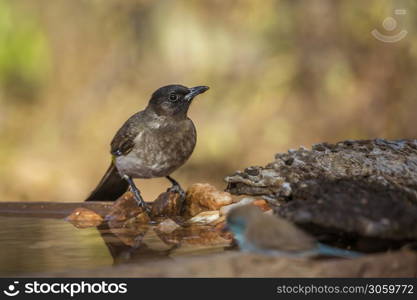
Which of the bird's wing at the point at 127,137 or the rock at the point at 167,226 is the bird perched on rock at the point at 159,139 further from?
the rock at the point at 167,226

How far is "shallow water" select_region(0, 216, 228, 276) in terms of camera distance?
2.33m

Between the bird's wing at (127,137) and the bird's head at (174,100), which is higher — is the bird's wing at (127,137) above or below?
below

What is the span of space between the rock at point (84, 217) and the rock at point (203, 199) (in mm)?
434

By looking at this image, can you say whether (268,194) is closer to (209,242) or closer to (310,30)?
(209,242)

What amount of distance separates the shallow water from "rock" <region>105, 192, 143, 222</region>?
0.65 ft

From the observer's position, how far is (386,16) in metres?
5.77

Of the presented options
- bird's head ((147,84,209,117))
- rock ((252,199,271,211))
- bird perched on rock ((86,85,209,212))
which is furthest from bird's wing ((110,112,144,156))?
rock ((252,199,271,211))

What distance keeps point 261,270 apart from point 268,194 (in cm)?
139

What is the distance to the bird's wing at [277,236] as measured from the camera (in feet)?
7.14

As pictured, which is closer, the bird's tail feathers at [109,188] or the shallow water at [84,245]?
the shallow water at [84,245]

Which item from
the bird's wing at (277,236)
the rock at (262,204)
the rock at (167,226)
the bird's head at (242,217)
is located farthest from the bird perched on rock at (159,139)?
the bird's wing at (277,236)

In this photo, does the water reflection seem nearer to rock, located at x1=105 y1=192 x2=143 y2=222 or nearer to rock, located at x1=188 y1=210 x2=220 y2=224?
rock, located at x1=105 y1=192 x2=143 y2=222

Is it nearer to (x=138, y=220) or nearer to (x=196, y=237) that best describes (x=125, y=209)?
(x=138, y=220)

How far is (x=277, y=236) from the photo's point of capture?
7.22ft
